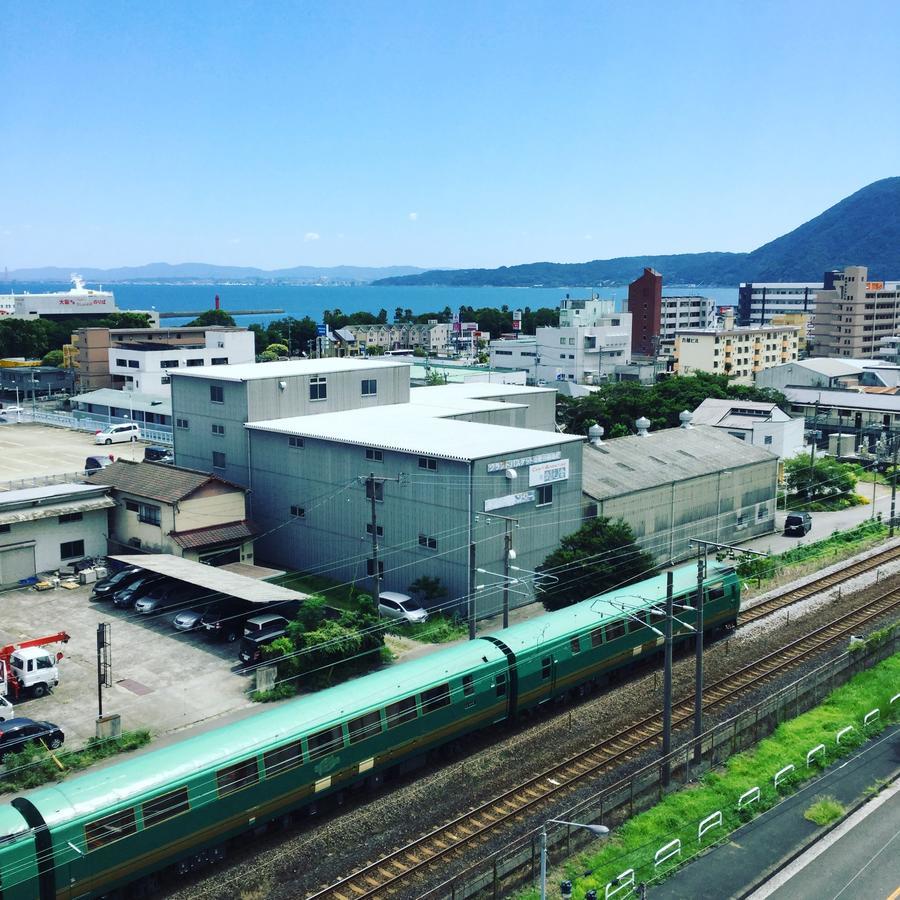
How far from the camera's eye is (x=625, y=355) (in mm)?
130375

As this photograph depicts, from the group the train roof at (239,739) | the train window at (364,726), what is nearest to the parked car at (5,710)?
the train roof at (239,739)

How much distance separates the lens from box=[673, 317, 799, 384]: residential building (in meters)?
130

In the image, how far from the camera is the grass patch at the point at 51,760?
2467cm

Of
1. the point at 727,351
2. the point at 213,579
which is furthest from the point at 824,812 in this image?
the point at 727,351

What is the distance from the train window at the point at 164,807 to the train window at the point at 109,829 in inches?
11.7

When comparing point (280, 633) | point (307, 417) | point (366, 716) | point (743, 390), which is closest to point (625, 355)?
point (743, 390)

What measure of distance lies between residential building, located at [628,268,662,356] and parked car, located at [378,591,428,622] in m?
124

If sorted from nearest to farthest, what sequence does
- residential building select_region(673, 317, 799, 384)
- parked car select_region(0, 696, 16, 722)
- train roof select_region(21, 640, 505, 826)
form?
train roof select_region(21, 640, 505, 826), parked car select_region(0, 696, 16, 722), residential building select_region(673, 317, 799, 384)

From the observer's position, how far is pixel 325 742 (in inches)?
875

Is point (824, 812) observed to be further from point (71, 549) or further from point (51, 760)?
point (71, 549)

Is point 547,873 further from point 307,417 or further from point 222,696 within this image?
point 307,417

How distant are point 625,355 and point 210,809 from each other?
116 meters

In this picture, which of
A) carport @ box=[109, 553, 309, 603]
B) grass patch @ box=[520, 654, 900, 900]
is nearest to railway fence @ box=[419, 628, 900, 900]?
grass patch @ box=[520, 654, 900, 900]

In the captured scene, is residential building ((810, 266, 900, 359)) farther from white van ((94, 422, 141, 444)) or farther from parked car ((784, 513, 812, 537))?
white van ((94, 422, 141, 444))
